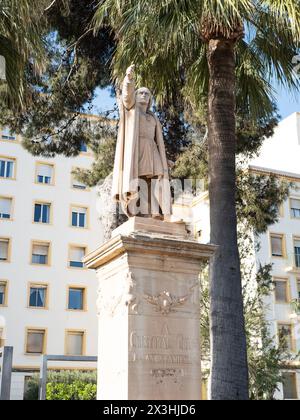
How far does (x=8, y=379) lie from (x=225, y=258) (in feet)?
13.1

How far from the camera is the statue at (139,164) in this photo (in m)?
6.51

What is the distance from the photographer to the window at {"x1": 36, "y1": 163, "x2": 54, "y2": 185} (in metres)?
34.4

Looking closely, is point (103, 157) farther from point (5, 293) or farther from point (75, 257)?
point (75, 257)

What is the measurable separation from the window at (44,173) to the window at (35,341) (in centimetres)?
808

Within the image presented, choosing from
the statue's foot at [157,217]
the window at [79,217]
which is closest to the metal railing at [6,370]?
the statue's foot at [157,217]

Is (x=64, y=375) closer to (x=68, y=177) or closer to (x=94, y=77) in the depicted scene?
(x=68, y=177)

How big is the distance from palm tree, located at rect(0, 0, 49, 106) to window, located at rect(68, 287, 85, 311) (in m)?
25.3

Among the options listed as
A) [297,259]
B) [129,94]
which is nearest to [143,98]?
[129,94]

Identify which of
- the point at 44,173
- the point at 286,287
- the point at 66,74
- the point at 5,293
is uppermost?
the point at 44,173

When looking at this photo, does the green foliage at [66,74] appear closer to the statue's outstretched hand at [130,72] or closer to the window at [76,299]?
the statue's outstretched hand at [130,72]

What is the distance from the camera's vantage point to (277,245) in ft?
112

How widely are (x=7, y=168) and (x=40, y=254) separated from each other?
4907 mm

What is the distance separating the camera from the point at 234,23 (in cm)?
865

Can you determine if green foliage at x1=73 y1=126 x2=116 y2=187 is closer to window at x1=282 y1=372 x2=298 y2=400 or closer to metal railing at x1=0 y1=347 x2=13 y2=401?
metal railing at x1=0 y1=347 x2=13 y2=401
